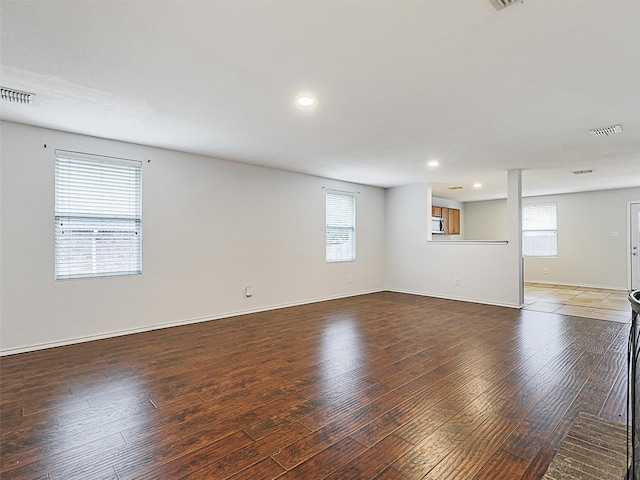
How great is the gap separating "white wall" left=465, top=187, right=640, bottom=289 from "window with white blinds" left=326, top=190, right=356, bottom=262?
5.36 meters

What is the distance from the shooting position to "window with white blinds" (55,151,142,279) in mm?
3791

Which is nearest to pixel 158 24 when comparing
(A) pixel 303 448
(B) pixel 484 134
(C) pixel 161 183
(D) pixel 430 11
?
(D) pixel 430 11

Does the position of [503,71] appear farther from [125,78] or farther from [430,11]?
[125,78]

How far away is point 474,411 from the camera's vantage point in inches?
89.4

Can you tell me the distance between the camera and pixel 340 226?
6895 mm

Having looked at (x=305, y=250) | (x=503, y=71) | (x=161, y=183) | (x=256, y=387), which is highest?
(x=503, y=71)

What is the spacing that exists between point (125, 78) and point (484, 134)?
11.9ft

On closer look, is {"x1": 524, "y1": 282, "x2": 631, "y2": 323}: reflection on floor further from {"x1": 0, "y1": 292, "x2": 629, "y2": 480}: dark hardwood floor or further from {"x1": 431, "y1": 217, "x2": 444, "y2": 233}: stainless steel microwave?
{"x1": 431, "y1": 217, "x2": 444, "y2": 233}: stainless steel microwave

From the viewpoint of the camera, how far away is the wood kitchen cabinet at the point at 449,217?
9.15 metres

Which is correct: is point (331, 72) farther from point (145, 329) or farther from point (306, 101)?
point (145, 329)

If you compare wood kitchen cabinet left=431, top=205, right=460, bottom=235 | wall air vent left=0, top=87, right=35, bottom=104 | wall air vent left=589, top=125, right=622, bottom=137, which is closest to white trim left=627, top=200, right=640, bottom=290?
wood kitchen cabinet left=431, top=205, right=460, bottom=235

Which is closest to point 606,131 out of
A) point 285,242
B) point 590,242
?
point 285,242

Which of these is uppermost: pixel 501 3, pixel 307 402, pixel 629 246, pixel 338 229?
pixel 501 3

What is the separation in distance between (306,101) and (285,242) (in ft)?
10.5
